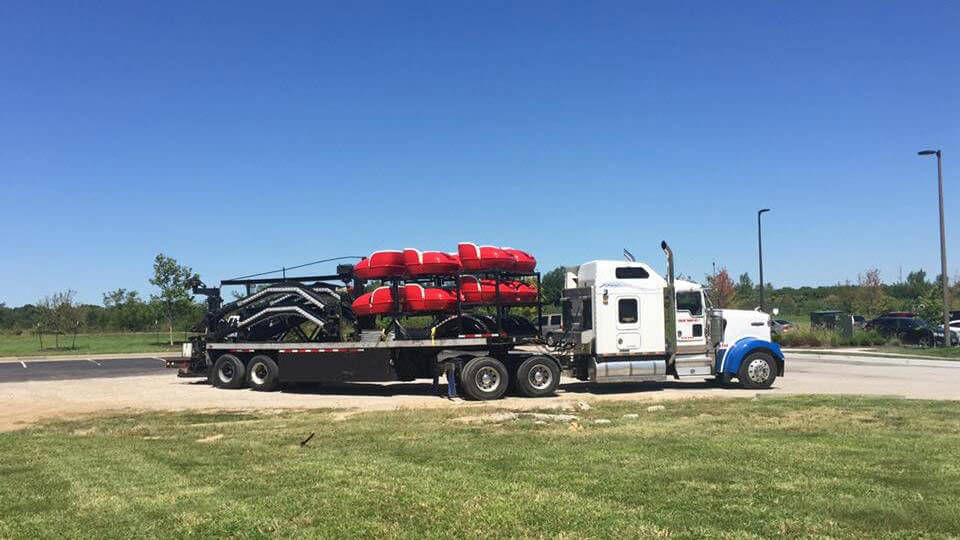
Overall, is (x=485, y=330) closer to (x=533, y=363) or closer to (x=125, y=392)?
(x=533, y=363)

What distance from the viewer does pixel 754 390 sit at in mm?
17469

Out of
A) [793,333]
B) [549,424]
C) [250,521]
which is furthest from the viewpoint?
[793,333]

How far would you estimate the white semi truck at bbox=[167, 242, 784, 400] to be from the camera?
662 inches

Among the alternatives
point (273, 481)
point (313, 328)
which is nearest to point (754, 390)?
point (313, 328)

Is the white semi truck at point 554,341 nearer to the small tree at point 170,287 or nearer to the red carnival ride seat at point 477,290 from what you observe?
Answer: the red carnival ride seat at point 477,290

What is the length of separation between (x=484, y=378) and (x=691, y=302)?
524cm

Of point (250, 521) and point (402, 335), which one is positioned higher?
point (402, 335)

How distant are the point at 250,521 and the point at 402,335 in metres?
Answer: 11.1

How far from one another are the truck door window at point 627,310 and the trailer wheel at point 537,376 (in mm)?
1879

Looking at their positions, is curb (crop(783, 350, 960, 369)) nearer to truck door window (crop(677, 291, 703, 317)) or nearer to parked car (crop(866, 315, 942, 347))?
parked car (crop(866, 315, 942, 347))

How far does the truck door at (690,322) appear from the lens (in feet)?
57.5

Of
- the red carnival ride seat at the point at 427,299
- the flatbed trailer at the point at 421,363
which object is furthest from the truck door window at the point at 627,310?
the red carnival ride seat at the point at 427,299

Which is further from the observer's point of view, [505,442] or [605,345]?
[605,345]

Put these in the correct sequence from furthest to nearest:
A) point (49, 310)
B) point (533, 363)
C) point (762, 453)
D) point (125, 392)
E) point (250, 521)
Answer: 1. point (49, 310)
2. point (125, 392)
3. point (533, 363)
4. point (762, 453)
5. point (250, 521)
